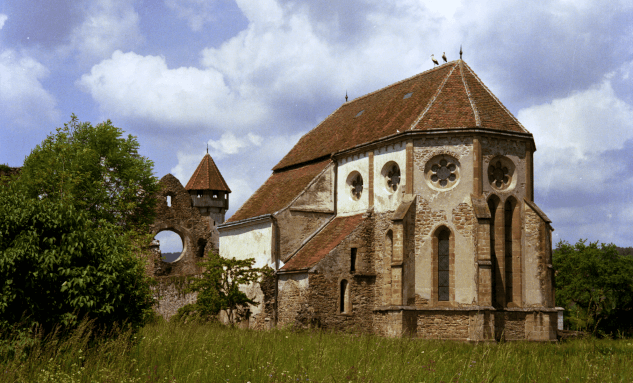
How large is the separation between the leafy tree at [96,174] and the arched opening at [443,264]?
1522 cm

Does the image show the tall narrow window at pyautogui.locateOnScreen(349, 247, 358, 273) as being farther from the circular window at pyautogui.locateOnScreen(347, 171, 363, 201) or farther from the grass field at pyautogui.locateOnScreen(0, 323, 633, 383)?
the grass field at pyautogui.locateOnScreen(0, 323, 633, 383)

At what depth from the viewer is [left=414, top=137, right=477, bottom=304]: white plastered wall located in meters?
23.1

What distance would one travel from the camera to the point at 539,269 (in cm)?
2398

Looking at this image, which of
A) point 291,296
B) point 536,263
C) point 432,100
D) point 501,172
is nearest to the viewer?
point 536,263

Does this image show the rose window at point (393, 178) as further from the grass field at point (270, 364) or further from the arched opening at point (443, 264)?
the grass field at point (270, 364)

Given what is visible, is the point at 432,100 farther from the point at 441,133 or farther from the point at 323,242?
the point at 323,242

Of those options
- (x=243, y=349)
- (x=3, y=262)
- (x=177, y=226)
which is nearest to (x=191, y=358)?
(x=243, y=349)

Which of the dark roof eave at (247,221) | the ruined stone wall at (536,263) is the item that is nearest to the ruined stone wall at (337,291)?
the dark roof eave at (247,221)

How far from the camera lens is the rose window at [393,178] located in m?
25.2

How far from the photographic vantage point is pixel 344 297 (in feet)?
80.3

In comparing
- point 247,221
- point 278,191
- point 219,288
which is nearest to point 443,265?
point 219,288

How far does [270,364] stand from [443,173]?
638 inches

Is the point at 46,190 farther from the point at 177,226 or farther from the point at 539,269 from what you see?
the point at 539,269

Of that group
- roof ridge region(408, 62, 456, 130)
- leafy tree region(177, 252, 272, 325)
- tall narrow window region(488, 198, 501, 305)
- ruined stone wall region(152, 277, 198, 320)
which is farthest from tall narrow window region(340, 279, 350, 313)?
ruined stone wall region(152, 277, 198, 320)
